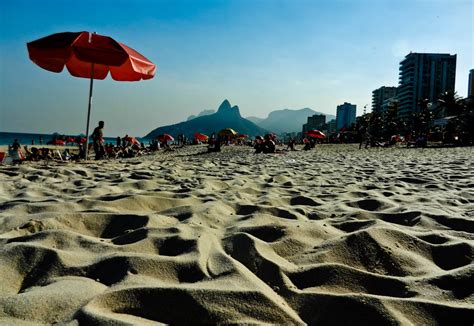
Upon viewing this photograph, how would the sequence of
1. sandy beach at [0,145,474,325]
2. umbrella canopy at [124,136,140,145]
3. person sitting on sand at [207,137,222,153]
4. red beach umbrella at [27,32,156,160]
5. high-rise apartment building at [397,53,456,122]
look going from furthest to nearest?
high-rise apartment building at [397,53,456,122]
umbrella canopy at [124,136,140,145]
person sitting on sand at [207,137,222,153]
red beach umbrella at [27,32,156,160]
sandy beach at [0,145,474,325]

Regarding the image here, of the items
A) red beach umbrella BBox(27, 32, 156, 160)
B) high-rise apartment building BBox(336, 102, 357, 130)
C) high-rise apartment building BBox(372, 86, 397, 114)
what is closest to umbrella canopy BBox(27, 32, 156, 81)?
red beach umbrella BBox(27, 32, 156, 160)

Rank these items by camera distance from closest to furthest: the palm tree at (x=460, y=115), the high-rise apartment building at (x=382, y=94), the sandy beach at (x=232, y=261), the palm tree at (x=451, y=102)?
the sandy beach at (x=232, y=261)
the palm tree at (x=460, y=115)
the palm tree at (x=451, y=102)
the high-rise apartment building at (x=382, y=94)

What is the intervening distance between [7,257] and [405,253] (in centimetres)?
188

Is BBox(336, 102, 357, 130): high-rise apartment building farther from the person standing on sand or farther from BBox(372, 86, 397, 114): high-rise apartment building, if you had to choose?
the person standing on sand

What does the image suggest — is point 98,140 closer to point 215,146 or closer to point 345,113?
point 215,146

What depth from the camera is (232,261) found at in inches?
65.7

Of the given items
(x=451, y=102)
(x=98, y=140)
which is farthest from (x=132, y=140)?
(x=451, y=102)

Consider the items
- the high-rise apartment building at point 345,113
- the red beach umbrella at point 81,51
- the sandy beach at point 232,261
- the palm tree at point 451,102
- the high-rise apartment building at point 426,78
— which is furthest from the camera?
the high-rise apartment building at point 345,113

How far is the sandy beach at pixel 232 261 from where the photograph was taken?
Answer: 50.0 inches

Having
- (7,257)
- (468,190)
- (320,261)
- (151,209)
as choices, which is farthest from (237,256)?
(468,190)

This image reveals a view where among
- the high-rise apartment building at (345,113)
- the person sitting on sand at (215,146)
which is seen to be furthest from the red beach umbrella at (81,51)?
the high-rise apartment building at (345,113)

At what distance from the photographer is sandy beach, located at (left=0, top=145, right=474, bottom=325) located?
4.17 feet

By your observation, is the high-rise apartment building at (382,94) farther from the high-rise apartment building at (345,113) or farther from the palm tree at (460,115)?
the palm tree at (460,115)

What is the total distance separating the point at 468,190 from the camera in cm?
384
